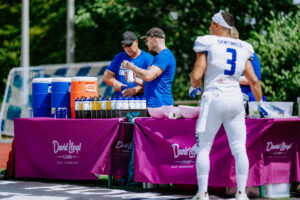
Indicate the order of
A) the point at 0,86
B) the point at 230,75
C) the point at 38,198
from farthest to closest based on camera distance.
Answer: the point at 0,86 < the point at 38,198 < the point at 230,75

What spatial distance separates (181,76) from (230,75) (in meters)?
22.6

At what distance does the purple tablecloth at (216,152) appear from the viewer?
7.16 metres

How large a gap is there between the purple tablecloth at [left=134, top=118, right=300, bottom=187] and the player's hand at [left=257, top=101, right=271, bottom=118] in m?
0.07

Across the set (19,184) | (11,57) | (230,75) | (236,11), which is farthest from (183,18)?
(230,75)

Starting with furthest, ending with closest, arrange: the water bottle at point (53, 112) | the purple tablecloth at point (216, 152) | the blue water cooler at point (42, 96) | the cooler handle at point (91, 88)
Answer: the blue water cooler at point (42, 96)
the water bottle at point (53, 112)
the cooler handle at point (91, 88)
the purple tablecloth at point (216, 152)

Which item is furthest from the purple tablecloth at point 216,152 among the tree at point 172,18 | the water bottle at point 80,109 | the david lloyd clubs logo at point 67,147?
the tree at point 172,18

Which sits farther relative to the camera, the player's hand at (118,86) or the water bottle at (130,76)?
the player's hand at (118,86)

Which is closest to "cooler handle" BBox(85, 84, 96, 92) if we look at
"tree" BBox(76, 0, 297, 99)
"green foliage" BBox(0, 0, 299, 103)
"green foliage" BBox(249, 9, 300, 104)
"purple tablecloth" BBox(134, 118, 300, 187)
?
"purple tablecloth" BBox(134, 118, 300, 187)

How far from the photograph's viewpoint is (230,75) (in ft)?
21.4

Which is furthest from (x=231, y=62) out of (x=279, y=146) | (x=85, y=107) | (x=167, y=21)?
(x=167, y=21)

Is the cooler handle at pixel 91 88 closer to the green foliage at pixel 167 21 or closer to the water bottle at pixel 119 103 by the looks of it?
the water bottle at pixel 119 103

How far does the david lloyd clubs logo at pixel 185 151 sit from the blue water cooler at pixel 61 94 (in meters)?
2.11

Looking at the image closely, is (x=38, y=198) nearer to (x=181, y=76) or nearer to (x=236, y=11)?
(x=236, y=11)

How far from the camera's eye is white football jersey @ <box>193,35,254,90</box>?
A: 649 cm
